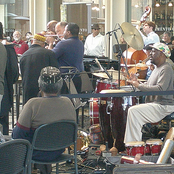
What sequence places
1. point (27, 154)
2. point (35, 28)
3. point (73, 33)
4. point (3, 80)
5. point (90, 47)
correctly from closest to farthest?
point (27, 154), point (3, 80), point (73, 33), point (90, 47), point (35, 28)

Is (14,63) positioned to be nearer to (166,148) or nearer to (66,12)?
(166,148)

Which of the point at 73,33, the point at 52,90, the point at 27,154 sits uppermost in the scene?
the point at 73,33

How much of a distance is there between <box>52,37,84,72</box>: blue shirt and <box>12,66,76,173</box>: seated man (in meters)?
1.97

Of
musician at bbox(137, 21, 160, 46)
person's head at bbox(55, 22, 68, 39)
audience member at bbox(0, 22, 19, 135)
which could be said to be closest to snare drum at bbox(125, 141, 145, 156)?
audience member at bbox(0, 22, 19, 135)

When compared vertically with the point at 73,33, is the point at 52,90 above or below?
below

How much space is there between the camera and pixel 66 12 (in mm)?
12078

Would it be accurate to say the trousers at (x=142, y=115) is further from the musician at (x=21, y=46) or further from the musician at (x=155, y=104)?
the musician at (x=21, y=46)

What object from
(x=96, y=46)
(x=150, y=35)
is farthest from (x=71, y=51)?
(x=96, y=46)

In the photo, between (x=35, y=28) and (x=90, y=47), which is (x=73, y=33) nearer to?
(x=90, y=47)

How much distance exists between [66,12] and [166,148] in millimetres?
8721

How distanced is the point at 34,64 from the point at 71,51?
2.63ft

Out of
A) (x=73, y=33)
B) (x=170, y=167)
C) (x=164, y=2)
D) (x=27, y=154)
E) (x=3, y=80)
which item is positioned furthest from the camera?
(x=164, y=2)

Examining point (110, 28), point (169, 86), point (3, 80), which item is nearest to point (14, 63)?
point (3, 80)

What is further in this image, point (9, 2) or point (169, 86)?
point (9, 2)
